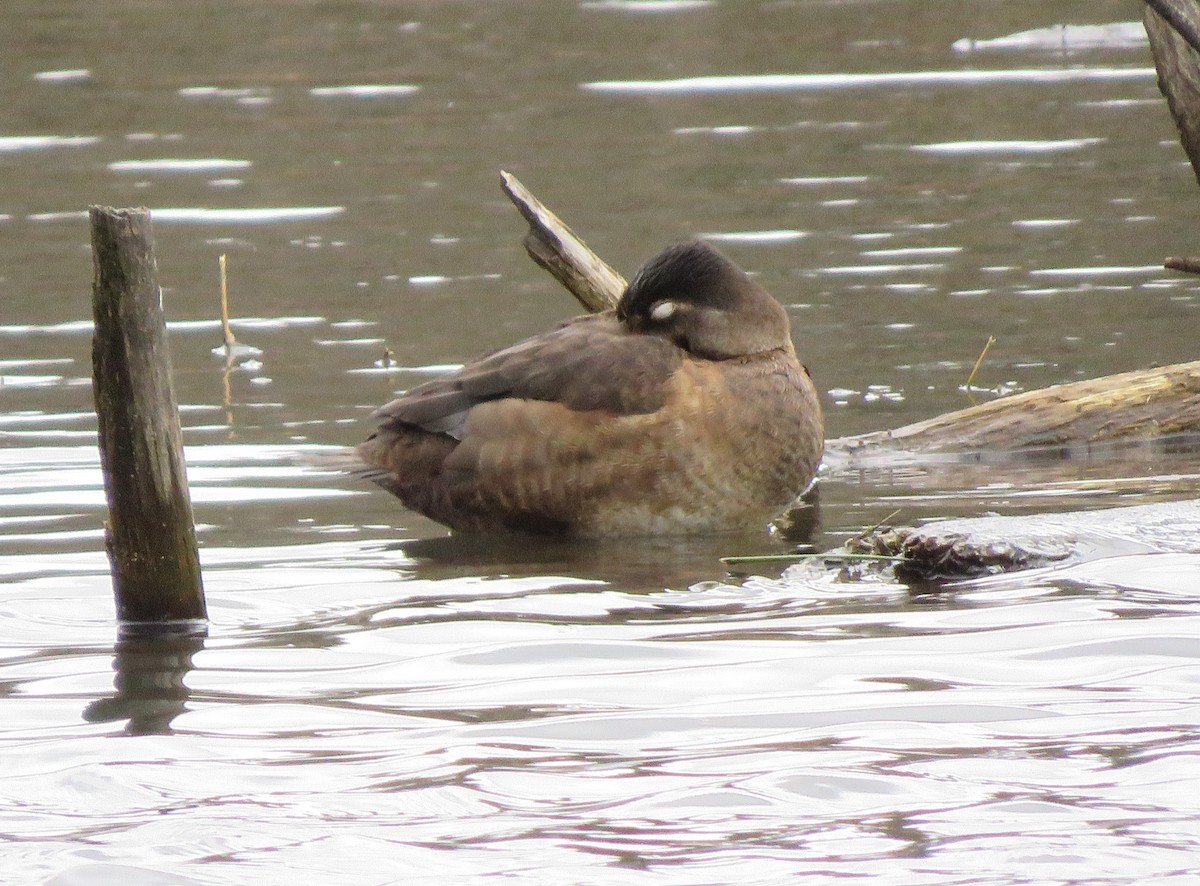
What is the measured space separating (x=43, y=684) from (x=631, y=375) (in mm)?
2649

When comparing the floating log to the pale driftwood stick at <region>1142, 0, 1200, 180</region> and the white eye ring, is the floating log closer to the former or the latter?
the white eye ring

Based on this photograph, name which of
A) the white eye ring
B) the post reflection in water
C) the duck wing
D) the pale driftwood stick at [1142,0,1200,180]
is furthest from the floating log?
the post reflection in water

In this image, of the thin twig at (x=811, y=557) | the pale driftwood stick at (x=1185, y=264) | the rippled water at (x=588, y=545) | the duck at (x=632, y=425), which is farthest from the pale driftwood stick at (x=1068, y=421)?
the thin twig at (x=811, y=557)

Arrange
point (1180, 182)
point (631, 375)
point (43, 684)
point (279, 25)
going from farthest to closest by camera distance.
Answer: point (279, 25), point (1180, 182), point (631, 375), point (43, 684)

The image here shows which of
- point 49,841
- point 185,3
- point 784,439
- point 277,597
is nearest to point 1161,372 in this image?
point 784,439

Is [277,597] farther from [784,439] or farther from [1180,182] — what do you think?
[1180,182]

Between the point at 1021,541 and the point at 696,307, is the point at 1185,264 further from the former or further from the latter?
the point at 696,307

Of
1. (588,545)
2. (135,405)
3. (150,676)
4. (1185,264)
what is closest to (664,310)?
(588,545)

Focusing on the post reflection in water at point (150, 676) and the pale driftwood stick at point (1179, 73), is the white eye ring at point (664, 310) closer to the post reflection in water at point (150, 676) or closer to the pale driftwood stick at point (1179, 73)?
the pale driftwood stick at point (1179, 73)

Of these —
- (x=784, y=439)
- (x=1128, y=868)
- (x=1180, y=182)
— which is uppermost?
(x=1180, y=182)

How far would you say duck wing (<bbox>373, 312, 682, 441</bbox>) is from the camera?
758cm

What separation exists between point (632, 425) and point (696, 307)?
672 mm

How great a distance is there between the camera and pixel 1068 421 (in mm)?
8898

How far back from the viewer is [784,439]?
770 cm
